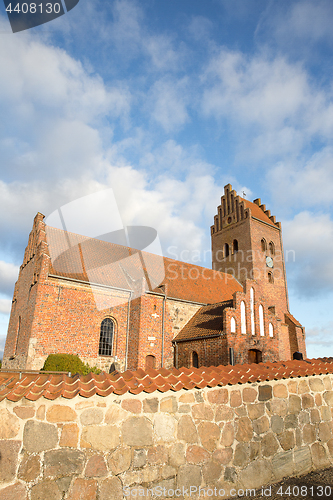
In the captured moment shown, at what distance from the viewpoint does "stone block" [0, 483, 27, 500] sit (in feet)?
10.8

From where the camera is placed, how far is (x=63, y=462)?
3.59 meters

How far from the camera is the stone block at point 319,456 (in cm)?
586

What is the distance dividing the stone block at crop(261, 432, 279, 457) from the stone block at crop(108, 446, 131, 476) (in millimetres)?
2432

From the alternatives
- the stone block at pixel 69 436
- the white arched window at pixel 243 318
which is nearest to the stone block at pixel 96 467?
the stone block at pixel 69 436

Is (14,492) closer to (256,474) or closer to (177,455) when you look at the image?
(177,455)

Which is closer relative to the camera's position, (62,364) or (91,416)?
(91,416)

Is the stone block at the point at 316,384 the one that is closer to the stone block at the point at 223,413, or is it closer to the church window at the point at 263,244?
the stone block at the point at 223,413

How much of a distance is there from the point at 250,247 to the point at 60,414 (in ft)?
84.2

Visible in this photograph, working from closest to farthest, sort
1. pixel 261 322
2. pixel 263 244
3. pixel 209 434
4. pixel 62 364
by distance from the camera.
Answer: pixel 209 434
pixel 62 364
pixel 261 322
pixel 263 244

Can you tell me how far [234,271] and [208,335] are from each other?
43.4 ft

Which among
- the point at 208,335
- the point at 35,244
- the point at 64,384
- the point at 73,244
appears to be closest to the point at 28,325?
the point at 35,244

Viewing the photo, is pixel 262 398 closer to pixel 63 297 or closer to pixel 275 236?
pixel 63 297

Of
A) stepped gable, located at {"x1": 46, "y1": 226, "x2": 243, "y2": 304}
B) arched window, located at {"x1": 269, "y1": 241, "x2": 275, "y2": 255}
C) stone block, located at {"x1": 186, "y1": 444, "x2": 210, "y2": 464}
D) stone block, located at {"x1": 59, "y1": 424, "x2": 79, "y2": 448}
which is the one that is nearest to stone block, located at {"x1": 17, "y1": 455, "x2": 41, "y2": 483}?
stone block, located at {"x1": 59, "y1": 424, "x2": 79, "y2": 448}

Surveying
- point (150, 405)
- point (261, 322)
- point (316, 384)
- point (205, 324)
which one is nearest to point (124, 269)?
point (205, 324)
